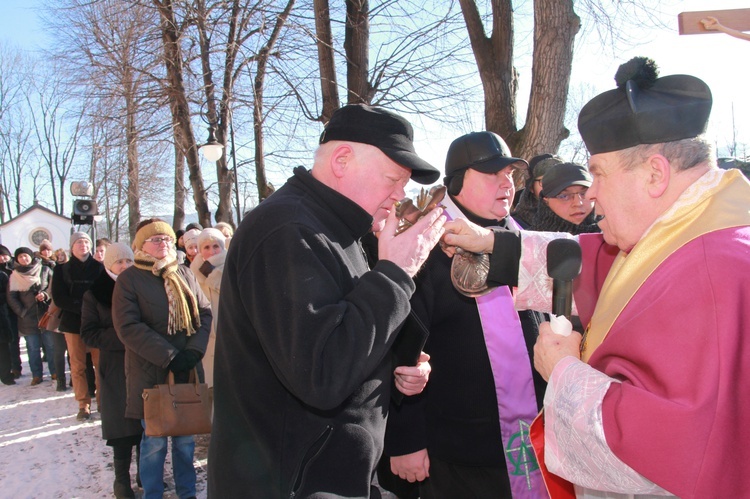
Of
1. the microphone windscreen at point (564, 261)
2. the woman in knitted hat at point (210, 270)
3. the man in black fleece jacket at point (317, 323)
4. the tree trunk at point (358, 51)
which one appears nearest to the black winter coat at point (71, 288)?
the woman in knitted hat at point (210, 270)

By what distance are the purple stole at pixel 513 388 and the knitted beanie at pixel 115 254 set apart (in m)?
3.62

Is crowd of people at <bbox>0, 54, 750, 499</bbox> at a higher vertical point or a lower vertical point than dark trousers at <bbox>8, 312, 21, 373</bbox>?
higher

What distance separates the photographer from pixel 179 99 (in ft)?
44.3

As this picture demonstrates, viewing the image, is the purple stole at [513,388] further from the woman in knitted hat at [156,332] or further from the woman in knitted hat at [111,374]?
the woman in knitted hat at [111,374]

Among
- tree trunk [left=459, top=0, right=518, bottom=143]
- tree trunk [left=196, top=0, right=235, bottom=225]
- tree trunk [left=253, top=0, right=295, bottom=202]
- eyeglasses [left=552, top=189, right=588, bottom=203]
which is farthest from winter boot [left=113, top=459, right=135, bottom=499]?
tree trunk [left=196, top=0, right=235, bottom=225]

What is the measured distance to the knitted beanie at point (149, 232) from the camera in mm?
4168

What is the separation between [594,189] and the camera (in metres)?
1.55

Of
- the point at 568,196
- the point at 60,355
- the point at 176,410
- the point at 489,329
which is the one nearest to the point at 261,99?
the point at 60,355

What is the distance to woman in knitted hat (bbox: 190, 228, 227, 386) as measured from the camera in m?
5.00

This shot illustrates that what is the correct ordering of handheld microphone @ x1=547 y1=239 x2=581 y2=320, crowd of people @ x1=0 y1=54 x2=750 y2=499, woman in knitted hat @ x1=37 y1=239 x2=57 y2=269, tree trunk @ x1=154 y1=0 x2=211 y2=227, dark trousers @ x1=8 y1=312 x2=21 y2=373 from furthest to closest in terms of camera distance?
tree trunk @ x1=154 y1=0 x2=211 y2=227 → woman in knitted hat @ x1=37 y1=239 x2=57 y2=269 → dark trousers @ x1=8 y1=312 x2=21 y2=373 → handheld microphone @ x1=547 y1=239 x2=581 y2=320 → crowd of people @ x1=0 y1=54 x2=750 y2=499

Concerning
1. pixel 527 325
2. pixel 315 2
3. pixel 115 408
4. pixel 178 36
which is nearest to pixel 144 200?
pixel 178 36

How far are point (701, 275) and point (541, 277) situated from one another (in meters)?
0.82

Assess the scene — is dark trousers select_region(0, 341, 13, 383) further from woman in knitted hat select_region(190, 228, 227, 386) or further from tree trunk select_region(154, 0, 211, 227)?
tree trunk select_region(154, 0, 211, 227)

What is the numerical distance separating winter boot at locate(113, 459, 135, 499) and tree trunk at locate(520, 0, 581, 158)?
4909 mm
